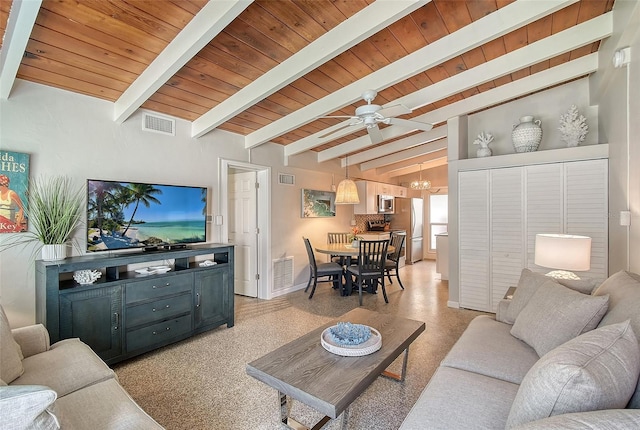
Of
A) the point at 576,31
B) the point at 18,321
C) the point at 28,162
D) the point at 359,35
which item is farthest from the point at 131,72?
the point at 576,31

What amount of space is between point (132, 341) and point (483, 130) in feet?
16.6

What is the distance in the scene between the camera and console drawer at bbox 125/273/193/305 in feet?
8.89

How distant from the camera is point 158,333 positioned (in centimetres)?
288

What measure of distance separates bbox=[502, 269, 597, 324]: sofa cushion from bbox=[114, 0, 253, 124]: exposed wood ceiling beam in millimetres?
2626

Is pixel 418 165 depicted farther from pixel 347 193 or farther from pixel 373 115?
pixel 373 115

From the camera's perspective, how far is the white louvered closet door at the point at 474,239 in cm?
409

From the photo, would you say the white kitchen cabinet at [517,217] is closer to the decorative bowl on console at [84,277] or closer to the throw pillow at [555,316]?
the throw pillow at [555,316]

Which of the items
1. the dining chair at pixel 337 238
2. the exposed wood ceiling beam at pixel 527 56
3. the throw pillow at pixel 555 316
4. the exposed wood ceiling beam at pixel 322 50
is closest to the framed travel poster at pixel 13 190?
the exposed wood ceiling beam at pixel 322 50

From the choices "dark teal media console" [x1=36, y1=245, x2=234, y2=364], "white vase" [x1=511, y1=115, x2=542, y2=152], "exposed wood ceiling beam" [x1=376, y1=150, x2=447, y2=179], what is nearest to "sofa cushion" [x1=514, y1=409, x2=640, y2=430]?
"dark teal media console" [x1=36, y1=245, x2=234, y2=364]

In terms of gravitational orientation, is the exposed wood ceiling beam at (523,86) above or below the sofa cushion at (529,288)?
above

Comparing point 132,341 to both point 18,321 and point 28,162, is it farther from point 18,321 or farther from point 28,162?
point 28,162

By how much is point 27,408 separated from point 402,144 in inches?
205

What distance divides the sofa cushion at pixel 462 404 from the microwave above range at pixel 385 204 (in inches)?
226

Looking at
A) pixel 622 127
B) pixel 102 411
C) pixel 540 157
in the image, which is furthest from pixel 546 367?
pixel 540 157
